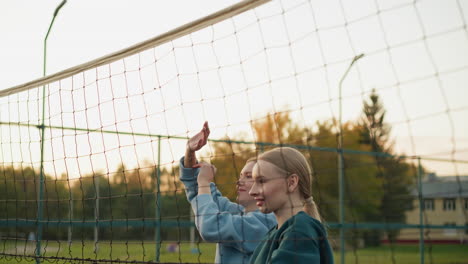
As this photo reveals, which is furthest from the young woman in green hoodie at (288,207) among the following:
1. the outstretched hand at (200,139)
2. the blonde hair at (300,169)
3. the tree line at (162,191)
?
the outstretched hand at (200,139)

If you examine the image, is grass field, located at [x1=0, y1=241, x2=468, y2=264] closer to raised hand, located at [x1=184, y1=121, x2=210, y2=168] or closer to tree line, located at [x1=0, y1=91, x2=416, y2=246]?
tree line, located at [x1=0, y1=91, x2=416, y2=246]

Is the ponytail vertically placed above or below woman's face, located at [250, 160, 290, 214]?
below

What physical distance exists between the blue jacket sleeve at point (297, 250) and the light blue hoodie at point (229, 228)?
70 centimetres

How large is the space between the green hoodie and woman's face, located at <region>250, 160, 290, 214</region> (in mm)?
104

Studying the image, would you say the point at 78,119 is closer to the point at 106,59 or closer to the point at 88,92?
the point at 88,92

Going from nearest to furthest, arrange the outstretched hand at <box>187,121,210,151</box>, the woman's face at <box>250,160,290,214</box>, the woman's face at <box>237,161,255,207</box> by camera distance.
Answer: the woman's face at <box>250,160,290,214</box> < the outstretched hand at <box>187,121,210,151</box> < the woman's face at <box>237,161,255,207</box>

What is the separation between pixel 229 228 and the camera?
3.20m

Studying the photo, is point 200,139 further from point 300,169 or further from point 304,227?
point 304,227

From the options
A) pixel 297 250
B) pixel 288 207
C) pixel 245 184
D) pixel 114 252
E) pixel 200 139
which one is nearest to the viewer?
pixel 297 250

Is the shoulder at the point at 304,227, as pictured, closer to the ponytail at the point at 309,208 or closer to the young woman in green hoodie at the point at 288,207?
the young woman in green hoodie at the point at 288,207

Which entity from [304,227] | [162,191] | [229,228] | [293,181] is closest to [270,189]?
[293,181]

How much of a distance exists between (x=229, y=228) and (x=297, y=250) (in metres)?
0.87


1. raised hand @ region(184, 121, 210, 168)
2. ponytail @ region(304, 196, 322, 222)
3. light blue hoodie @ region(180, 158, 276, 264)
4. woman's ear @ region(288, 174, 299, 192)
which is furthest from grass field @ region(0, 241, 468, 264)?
raised hand @ region(184, 121, 210, 168)

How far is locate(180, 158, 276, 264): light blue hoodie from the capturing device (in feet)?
10.5
